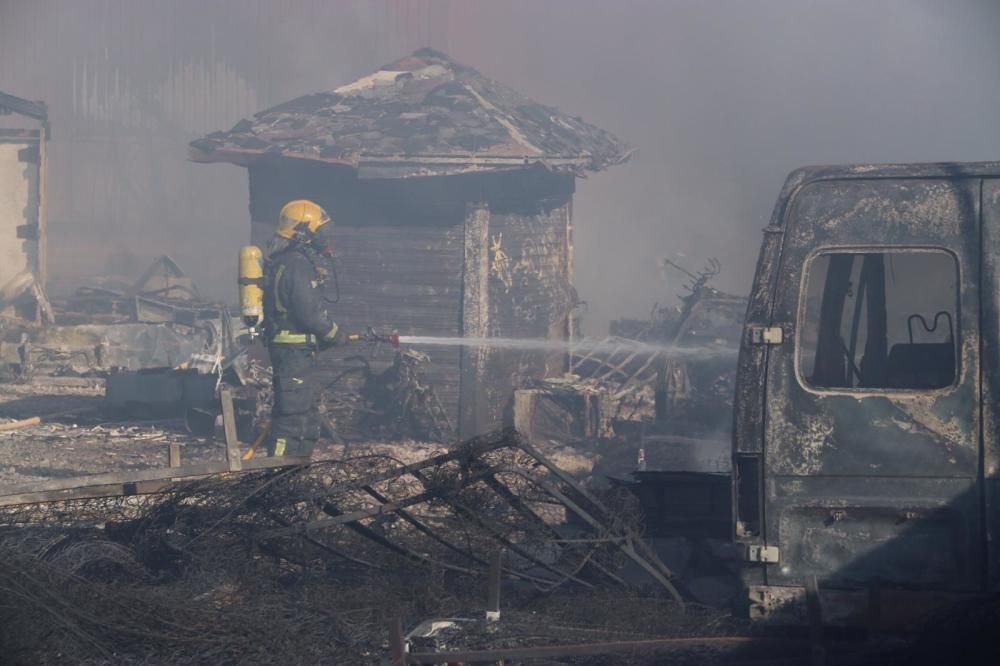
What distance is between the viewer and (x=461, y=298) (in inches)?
473

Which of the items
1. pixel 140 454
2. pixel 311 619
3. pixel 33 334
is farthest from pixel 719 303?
pixel 33 334

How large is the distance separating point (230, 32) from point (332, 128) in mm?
35749

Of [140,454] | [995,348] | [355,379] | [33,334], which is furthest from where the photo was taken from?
[33,334]

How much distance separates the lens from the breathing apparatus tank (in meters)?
8.64

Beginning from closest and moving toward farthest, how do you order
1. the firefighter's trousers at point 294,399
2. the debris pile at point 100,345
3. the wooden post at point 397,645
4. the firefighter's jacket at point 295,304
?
the wooden post at point 397,645 < the firefighter's trousers at point 294,399 < the firefighter's jacket at point 295,304 < the debris pile at point 100,345

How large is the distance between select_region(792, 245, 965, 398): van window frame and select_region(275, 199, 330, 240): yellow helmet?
5.83 metres

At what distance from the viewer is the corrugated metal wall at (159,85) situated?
3950cm

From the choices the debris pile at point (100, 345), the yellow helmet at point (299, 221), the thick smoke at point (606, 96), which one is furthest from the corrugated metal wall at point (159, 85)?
the yellow helmet at point (299, 221)

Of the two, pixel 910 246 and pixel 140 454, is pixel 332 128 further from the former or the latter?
pixel 910 246

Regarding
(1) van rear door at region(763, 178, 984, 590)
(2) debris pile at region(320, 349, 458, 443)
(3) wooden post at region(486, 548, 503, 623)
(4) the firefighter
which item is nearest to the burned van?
(1) van rear door at region(763, 178, 984, 590)

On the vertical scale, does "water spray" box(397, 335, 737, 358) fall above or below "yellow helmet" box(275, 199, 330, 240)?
below

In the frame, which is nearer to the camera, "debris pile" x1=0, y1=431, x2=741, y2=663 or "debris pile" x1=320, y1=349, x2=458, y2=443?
"debris pile" x1=0, y1=431, x2=741, y2=663

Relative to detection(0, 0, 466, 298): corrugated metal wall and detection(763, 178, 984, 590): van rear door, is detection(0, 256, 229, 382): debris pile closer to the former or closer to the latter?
detection(763, 178, 984, 590): van rear door

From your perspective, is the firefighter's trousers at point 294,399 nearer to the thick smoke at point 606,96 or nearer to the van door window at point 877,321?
the van door window at point 877,321
